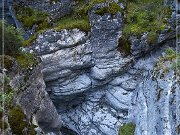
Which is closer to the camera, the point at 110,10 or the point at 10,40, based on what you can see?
the point at 10,40

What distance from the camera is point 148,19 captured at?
19141mm

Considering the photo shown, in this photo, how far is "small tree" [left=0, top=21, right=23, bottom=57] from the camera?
15156 millimetres

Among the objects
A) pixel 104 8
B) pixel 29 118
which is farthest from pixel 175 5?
pixel 29 118

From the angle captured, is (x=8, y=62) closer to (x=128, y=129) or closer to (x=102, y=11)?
(x=128, y=129)

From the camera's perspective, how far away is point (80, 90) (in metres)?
19.6

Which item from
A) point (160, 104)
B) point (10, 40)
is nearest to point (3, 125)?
point (10, 40)

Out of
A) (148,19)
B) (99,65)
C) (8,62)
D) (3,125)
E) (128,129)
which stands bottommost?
(128,129)

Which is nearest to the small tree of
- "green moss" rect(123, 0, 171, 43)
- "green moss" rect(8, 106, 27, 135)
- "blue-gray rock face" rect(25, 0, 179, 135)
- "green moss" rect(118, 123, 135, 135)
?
"blue-gray rock face" rect(25, 0, 179, 135)

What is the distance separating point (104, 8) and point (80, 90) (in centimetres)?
471

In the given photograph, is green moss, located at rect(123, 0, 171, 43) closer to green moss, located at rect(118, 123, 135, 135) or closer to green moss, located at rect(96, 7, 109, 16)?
green moss, located at rect(96, 7, 109, 16)

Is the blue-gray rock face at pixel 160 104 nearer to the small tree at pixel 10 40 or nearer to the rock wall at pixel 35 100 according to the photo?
the rock wall at pixel 35 100

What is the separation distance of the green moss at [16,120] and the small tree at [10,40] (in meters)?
3.74

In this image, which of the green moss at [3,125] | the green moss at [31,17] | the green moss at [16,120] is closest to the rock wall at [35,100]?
the green moss at [16,120]

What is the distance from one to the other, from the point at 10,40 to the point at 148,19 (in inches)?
306
